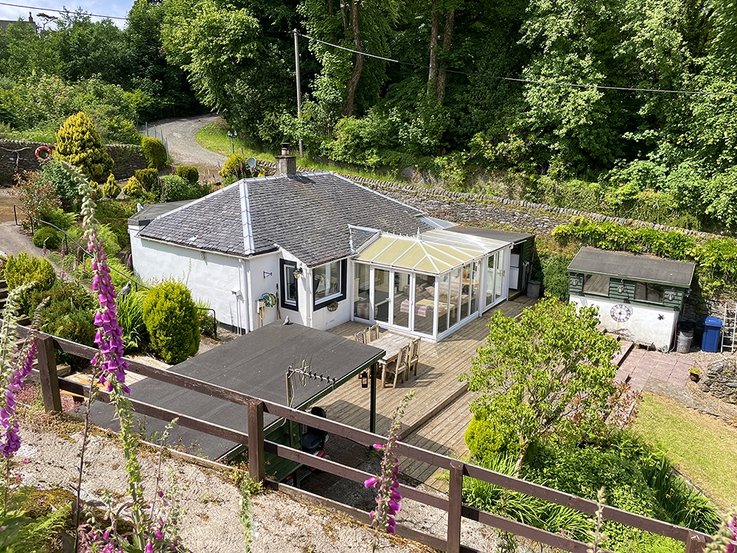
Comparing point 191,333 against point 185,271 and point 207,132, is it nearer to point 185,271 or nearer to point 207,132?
point 185,271

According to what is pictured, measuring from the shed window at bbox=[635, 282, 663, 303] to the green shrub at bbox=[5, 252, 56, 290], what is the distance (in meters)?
16.0

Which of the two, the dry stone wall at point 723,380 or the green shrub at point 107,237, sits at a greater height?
the green shrub at point 107,237

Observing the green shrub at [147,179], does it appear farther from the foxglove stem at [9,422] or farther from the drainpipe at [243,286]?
the foxglove stem at [9,422]

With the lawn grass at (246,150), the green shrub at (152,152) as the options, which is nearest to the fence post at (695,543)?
the lawn grass at (246,150)

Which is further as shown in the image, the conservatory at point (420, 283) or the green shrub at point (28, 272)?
the conservatory at point (420, 283)

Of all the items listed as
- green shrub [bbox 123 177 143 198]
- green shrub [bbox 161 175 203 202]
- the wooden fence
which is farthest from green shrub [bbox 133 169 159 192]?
the wooden fence

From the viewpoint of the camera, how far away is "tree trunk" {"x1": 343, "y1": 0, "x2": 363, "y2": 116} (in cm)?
2848

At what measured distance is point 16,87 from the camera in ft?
102

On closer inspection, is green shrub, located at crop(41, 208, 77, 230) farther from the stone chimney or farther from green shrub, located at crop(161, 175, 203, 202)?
the stone chimney

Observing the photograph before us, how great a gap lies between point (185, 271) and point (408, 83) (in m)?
17.5

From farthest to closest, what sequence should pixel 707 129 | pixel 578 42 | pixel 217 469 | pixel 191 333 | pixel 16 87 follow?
pixel 16 87, pixel 578 42, pixel 707 129, pixel 191 333, pixel 217 469

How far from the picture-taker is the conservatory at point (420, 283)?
53.1ft

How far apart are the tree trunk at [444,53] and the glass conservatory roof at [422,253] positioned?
1230 cm

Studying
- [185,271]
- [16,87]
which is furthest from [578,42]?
[16,87]
